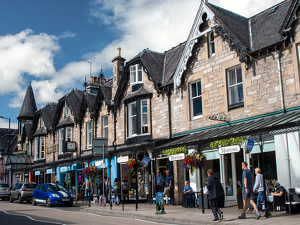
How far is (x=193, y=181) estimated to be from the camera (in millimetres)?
16734

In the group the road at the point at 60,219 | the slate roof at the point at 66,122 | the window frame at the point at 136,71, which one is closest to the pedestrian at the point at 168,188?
the road at the point at 60,219

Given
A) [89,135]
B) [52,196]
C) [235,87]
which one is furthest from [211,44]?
[89,135]

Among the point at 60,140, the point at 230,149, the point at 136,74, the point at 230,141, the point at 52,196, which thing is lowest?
the point at 52,196

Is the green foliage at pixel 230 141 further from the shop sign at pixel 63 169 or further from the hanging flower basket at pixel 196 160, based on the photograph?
the shop sign at pixel 63 169

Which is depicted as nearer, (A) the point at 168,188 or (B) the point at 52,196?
(A) the point at 168,188

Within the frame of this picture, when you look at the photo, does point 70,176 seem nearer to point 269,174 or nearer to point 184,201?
point 184,201

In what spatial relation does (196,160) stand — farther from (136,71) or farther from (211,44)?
(136,71)

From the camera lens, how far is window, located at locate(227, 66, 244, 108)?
15.4 metres

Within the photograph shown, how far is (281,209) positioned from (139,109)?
1138 centimetres

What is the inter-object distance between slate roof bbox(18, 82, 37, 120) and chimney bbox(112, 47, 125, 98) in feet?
95.9

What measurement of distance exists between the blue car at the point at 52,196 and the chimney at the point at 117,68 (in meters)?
8.04

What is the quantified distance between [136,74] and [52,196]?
377 inches

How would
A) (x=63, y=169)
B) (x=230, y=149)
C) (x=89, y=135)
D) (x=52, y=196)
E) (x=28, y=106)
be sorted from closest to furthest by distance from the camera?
(x=230, y=149) → (x=52, y=196) → (x=89, y=135) → (x=63, y=169) → (x=28, y=106)

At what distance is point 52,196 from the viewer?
1977cm
